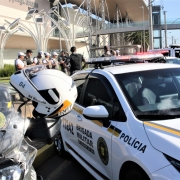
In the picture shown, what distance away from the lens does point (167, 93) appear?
3.25 metres

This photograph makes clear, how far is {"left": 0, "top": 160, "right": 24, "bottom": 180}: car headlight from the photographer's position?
1804 mm

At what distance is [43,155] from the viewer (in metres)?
4.72

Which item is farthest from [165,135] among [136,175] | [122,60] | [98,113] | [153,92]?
[122,60]

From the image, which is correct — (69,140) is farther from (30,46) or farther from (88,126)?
(30,46)

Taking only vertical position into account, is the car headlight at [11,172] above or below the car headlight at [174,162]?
above

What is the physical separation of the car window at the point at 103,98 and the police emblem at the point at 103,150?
0.96ft

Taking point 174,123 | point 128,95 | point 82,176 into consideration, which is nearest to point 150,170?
point 174,123

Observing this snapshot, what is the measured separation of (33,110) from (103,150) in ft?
3.39

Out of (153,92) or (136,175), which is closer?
(136,175)

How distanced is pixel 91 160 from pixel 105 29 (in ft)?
169

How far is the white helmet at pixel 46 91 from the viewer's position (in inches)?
87.7

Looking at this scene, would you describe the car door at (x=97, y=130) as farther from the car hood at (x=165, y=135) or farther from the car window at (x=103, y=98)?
the car hood at (x=165, y=135)

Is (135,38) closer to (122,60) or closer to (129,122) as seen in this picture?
(122,60)

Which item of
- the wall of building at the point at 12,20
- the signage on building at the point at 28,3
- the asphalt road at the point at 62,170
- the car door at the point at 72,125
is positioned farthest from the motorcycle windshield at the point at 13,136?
the signage on building at the point at 28,3
